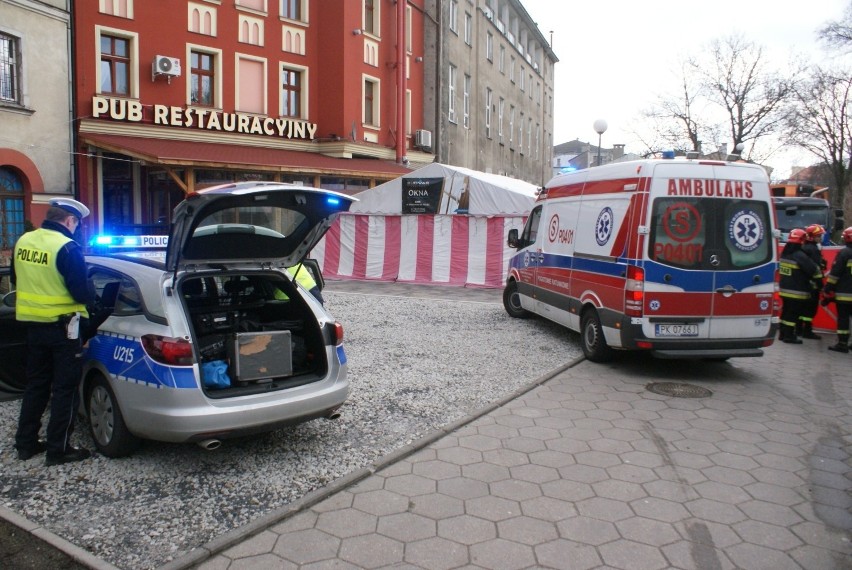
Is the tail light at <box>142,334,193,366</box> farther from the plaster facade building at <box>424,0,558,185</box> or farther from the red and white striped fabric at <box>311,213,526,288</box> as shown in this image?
the plaster facade building at <box>424,0,558,185</box>

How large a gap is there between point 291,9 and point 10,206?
11765 mm

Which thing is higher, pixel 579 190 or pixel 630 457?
pixel 579 190

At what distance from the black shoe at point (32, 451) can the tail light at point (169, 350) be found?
1229mm

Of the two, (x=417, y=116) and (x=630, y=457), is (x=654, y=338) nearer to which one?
(x=630, y=457)

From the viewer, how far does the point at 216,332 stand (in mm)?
4926

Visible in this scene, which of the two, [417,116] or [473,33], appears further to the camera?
[473,33]

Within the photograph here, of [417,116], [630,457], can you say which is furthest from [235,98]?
[630,457]

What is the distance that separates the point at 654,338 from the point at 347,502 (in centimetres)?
443

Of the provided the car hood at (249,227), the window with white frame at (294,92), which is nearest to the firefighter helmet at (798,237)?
the car hood at (249,227)

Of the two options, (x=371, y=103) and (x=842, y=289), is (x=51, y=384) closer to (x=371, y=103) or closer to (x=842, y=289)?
(x=842, y=289)

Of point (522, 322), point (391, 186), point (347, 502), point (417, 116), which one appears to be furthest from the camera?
point (417, 116)

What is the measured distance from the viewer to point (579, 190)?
8820 millimetres

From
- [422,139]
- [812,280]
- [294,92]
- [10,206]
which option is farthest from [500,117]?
[812,280]

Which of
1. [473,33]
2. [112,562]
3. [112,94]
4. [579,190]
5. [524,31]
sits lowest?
[112,562]
